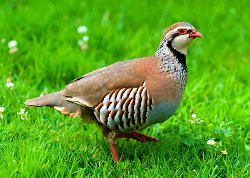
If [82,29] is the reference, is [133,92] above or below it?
below

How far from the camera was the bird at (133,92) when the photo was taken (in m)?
4.04

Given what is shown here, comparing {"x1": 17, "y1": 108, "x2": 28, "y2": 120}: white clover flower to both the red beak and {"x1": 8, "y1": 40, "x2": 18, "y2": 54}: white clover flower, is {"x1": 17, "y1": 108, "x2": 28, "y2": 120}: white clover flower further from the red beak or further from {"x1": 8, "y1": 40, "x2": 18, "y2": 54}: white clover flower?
the red beak

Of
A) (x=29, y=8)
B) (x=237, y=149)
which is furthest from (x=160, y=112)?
(x=29, y=8)

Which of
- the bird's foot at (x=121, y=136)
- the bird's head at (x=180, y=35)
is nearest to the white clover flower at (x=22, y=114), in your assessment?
the bird's foot at (x=121, y=136)

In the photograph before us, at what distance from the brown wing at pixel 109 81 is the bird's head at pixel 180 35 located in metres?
0.19

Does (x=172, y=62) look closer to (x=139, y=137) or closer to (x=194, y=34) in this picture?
(x=194, y=34)

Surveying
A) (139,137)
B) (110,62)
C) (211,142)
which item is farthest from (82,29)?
(211,142)

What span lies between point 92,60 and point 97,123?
5.59 feet

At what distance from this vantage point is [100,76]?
4.20m

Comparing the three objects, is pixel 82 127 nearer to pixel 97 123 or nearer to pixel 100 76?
pixel 97 123

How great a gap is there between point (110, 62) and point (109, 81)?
6.70ft

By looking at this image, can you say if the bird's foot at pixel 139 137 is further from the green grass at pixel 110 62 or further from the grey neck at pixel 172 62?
the grey neck at pixel 172 62

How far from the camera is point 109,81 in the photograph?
4.13 m

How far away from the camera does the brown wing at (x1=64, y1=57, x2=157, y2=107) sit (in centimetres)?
410
